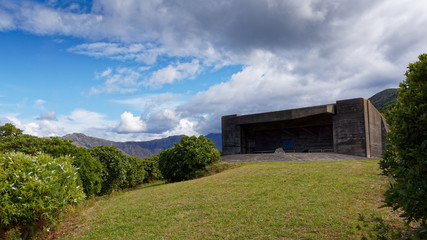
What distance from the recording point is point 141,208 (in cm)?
910

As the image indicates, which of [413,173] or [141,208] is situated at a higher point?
[413,173]

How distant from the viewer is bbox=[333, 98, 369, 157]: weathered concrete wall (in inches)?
890

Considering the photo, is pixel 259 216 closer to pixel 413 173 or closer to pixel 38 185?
pixel 413 173

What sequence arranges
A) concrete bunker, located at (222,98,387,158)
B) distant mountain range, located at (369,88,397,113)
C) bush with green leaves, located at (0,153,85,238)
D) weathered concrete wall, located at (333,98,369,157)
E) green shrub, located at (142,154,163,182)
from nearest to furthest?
1. bush with green leaves, located at (0,153,85,238)
2. green shrub, located at (142,154,163,182)
3. weathered concrete wall, located at (333,98,369,157)
4. concrete bunker, located at (222,98,387,158)
5. distant mountain range, located at (369,88,397,113)

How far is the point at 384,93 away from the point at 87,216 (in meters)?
153

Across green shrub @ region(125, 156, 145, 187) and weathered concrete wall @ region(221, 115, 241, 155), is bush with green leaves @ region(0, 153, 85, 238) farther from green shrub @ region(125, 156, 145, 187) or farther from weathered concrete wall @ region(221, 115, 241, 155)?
weathered concrete wall @ region(221, 115, 241, 155)

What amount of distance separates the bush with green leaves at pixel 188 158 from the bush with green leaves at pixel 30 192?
8651mm

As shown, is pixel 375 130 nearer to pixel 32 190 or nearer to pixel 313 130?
pixel 313 130

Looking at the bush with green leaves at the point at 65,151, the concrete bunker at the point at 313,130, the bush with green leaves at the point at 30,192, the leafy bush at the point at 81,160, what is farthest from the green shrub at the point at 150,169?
the bush with green leaves at the point at 30,192

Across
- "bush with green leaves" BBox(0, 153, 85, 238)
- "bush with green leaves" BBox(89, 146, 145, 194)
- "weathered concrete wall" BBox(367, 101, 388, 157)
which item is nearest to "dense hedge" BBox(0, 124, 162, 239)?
"bush with green leaves" BBox(0, 153, 85, 238)

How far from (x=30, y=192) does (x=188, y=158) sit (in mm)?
9925

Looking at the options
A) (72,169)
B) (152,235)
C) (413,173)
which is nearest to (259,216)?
(152,235)

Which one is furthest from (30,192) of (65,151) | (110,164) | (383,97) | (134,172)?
(383,97)

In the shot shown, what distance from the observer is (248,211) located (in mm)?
7562
